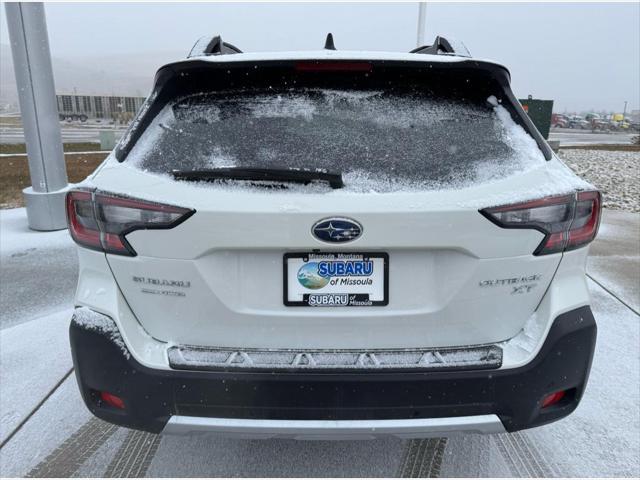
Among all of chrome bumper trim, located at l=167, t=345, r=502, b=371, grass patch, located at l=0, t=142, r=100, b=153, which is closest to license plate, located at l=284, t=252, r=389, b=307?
chrome bumper trim, located at l=167, t=345, r=502, b=371

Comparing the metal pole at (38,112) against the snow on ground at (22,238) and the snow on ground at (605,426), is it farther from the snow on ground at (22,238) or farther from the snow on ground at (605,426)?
the snow on ground at (605,426)

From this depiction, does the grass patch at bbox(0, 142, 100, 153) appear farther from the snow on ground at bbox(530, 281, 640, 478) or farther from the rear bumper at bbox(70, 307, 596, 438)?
the snow on ground at bbox(530, 281, 640, 478)

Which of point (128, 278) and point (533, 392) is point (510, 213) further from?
point (128, 278)

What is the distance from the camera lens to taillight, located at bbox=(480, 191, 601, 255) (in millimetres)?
1590

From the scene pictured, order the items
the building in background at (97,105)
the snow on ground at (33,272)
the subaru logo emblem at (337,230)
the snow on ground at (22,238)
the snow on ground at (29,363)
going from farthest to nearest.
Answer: the building in background at (97,105)
the snow on ground at (22,238)
the snow on ground at (33,272)
the snow on ground at (29,363)
the subaru logo emblem at (337,230)

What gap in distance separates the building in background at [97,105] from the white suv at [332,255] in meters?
75.1

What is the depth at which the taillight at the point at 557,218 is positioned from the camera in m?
1.59

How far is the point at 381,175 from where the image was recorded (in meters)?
1.62

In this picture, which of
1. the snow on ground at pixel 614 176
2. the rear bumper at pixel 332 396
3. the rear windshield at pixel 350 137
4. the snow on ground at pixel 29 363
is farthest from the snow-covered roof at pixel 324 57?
the snow on ground at pixel 614 176

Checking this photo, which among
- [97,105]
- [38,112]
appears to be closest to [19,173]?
[38,112]

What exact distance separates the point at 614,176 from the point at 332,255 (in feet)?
42.5

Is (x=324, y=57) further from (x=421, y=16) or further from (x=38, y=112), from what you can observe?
(x=421, y=16)

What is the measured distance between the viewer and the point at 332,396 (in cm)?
166

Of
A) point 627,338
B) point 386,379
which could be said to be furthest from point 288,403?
point 627,338
